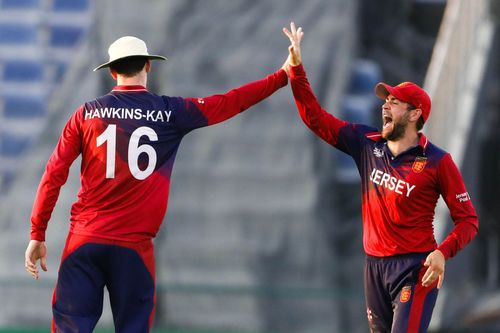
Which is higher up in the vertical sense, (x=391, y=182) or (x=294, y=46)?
(x=294, y=46)

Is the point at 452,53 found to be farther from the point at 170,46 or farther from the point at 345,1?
the point at 170,46

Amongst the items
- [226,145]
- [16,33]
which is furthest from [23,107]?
[226,145]

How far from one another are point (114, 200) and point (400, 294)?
1598 millimetres

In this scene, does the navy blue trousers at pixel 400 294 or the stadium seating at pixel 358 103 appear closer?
the navy blue trousers at pixel 400 294

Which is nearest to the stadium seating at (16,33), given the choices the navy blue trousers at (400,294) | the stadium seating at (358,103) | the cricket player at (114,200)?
the stadium seating at (358,103)

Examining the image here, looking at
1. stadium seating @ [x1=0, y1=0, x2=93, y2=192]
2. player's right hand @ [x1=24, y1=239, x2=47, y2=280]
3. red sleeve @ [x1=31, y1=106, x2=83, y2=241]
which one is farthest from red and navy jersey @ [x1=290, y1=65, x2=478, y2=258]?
stadium seating @ [x1=0, y1=0, x2=93, y2=192]

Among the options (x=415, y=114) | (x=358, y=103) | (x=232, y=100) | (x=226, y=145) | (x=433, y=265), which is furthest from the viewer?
(x=358, y=103)

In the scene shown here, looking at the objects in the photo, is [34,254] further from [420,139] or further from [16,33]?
[16,33]

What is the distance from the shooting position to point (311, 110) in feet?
26.5

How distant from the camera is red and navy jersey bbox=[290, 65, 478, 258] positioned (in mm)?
7734

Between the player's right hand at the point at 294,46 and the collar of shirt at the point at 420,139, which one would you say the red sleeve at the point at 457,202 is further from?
the player's right hand at the point at 294,46

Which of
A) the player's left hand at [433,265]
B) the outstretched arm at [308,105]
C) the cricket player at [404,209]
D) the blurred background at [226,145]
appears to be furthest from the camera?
the blurred background at [226,145]

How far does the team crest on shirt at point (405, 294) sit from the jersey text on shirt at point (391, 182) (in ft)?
1.61

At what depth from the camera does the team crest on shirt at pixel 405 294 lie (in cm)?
775
